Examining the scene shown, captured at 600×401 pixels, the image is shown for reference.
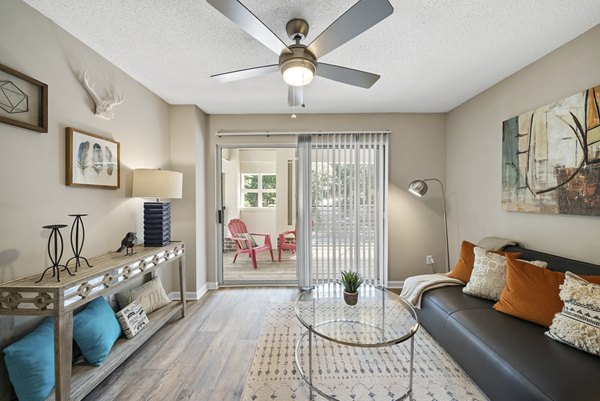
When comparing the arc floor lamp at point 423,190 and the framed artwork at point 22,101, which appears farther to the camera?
the arc floor lamp at point 423,190

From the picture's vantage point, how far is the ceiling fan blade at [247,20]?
1.19 m

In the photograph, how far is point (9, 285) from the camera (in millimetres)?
1379

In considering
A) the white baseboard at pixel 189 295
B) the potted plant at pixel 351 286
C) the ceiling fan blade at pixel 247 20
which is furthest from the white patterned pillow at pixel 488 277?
the white baseboard at pixel 189 295

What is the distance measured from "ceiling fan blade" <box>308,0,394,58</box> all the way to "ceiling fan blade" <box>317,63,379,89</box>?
6.6 inches

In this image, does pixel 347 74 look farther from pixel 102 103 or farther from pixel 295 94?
pixel 102 103

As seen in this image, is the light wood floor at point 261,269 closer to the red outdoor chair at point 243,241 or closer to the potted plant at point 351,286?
the red outdoor chair at point 243,241

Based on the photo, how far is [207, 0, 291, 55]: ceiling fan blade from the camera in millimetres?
1194

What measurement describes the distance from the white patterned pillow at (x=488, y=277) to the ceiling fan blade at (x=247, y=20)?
226 centimetres

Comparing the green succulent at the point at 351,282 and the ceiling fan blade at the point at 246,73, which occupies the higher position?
the ceiling fan blade at the point at 246,73

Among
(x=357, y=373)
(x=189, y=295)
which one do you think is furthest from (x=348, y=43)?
(x=189, y=295)

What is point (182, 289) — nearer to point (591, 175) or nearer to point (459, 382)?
point (459, 382)

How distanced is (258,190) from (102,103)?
432cm

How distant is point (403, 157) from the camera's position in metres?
3.62

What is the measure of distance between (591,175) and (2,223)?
12.4 feet
